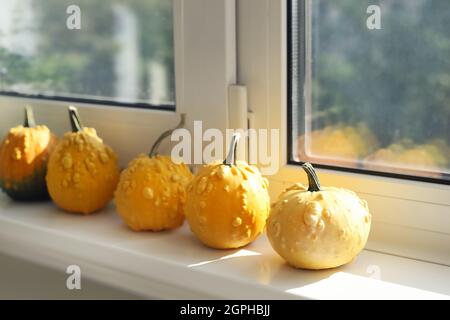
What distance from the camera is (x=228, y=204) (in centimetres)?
91

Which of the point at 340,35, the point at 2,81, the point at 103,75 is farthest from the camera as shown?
the point at 2,81

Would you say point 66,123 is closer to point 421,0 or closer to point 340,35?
point 340,35

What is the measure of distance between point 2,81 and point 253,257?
758 millimetres

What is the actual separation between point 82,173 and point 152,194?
5.9 inches

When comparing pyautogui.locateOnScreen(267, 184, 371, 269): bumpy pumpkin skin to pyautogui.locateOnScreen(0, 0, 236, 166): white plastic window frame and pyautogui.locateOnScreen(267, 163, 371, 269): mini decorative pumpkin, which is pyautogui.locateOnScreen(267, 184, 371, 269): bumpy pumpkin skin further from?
pyautogui.locateOnScreen(0, 0, 236, 166): white plastic window frame

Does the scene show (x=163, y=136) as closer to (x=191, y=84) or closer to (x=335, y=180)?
(x=191, y=84)

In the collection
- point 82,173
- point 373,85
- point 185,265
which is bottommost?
point 185,265

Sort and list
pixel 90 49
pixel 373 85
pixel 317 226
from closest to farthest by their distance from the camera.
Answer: pixel 317 226, pixel 373 85, pixel 90 49

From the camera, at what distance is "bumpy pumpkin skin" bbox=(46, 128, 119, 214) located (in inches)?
42.5

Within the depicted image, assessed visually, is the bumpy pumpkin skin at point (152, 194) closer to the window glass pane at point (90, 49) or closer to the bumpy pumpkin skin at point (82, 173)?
the bumpy pumpkin skin at point (82, 173)

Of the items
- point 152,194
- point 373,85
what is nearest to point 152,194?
point 152,194

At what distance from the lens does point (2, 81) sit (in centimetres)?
142
